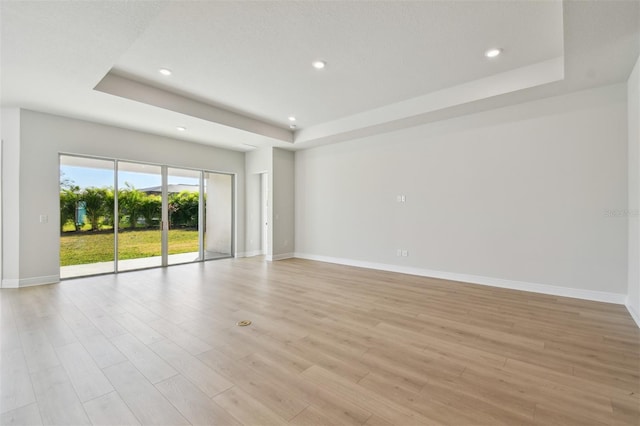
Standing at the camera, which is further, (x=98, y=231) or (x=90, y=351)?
(x=98, y=231)

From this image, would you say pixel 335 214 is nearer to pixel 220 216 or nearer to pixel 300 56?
pixel 220 216

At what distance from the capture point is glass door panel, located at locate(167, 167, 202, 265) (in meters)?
6.54

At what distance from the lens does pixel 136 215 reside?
19.7ft

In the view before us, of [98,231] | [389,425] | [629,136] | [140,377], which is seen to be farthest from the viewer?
[98,231]

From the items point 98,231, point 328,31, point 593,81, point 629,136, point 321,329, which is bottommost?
point 321,329

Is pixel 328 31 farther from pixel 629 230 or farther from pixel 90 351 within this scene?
pixel 629 230

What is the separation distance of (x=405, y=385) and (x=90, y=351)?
2721 mm

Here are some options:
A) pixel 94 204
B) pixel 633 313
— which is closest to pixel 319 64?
pixel 633 313

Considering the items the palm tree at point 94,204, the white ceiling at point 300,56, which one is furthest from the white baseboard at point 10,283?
the white ceiling at point 300,56

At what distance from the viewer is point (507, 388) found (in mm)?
1946

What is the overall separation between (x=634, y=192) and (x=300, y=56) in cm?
443

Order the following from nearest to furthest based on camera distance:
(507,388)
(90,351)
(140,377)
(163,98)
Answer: (507,388)
(140,377)
(90,351)
(163,98)

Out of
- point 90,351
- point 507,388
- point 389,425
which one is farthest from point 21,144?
point 507,388

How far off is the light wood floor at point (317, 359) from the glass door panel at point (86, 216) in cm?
123
